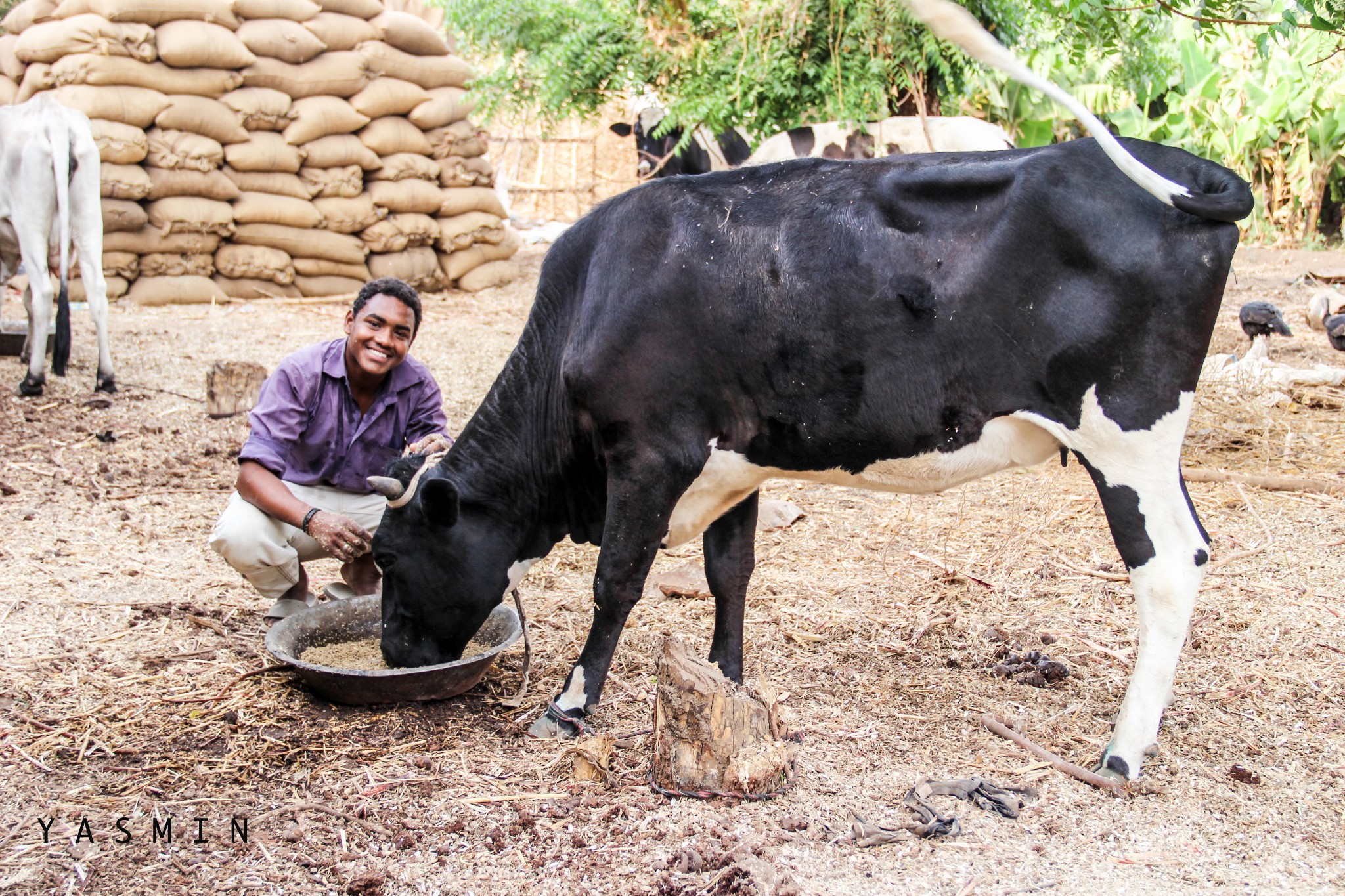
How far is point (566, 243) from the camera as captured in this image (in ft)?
11.5

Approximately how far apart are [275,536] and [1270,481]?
4578 millimetres

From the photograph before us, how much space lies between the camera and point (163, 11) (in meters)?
10.3

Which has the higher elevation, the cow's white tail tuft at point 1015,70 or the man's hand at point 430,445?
the cow's white tail tuft at point 1015,70

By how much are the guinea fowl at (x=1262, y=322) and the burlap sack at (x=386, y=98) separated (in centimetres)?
788

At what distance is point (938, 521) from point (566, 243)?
2.70 metres

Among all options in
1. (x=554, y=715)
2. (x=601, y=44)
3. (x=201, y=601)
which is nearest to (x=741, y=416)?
(x=554, y=715)

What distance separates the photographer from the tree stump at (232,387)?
693 cm

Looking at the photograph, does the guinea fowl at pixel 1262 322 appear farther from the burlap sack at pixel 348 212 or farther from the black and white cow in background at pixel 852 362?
the burlap sack at pixel 348 212

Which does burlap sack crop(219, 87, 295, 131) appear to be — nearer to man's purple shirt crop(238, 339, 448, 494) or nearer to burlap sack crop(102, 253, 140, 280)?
burlap sack crop(102, 253, 140, 280)

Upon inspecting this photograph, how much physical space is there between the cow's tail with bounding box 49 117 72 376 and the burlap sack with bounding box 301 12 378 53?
12.6 ft

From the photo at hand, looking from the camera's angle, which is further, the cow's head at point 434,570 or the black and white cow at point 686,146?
the black and white cow at point 686,146

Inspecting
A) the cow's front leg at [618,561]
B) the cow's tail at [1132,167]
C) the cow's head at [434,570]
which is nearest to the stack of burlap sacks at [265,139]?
the cow's head at [434,570]

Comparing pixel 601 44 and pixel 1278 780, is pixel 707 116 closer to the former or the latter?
pixel 601 44

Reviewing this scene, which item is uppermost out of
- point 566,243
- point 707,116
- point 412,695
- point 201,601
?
point 707,116
